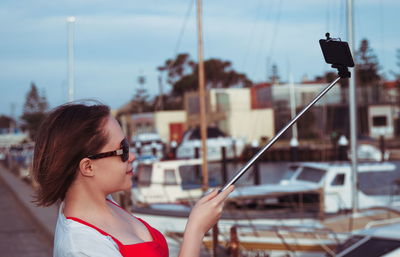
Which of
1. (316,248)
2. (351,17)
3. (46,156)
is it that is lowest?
(316,248)

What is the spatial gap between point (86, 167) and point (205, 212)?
370mm

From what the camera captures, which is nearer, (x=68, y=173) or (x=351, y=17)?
(x=68, y=173)

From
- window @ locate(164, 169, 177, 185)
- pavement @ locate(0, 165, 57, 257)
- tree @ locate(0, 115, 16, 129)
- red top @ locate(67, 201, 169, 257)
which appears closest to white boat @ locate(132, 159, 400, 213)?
pavement @ locate(0, 165, 57, 257)

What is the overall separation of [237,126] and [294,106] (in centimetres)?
513

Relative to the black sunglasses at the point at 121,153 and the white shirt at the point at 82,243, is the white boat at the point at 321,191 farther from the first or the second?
the white shirt at the point at 82,243

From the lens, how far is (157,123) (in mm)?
61938

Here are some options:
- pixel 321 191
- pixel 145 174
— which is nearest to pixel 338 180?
pixel 321 191

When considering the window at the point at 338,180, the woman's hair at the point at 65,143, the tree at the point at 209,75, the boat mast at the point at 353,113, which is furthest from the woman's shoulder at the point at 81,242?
the tree at the point at 209,75

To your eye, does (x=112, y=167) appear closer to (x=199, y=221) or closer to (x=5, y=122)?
(x=199, y=221)

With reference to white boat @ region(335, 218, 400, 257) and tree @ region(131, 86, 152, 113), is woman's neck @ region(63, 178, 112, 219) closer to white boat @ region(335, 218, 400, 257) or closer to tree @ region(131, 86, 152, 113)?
white boat @ region(335, 218, 400, 257)

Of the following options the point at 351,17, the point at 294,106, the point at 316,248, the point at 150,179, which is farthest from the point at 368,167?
the point at 294,106

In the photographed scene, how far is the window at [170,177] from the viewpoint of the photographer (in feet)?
66.5

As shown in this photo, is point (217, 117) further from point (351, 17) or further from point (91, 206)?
point (91, 206)

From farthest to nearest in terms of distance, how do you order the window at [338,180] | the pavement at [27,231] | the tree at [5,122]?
the tree at [5,122]
the window at [338,180]
the pavement at [27,231]
